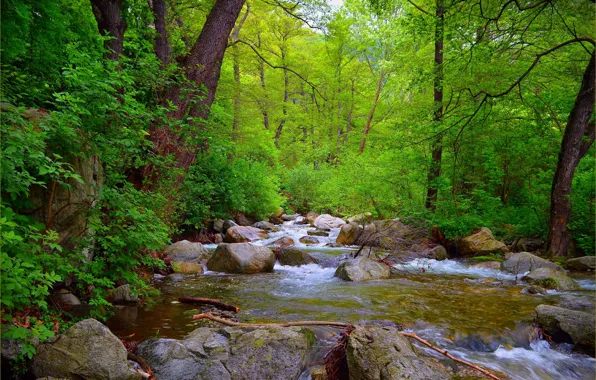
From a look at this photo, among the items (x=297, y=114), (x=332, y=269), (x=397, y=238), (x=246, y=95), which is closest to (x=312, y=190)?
(x=297, y=114)

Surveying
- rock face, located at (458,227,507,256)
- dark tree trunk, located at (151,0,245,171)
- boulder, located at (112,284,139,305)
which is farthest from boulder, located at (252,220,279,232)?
boulder, located at (112,284,139,305)

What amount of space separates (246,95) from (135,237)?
1188 cm

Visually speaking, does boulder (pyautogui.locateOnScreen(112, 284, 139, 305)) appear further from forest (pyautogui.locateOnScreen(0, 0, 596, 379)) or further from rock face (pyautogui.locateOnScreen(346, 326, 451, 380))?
rock face (pyautogui.locateOnScreen(346, 326, 451, 380))

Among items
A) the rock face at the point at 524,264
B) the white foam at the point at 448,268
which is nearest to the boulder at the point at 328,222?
the white foam at the point at 448,268

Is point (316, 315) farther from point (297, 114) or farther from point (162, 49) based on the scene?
point (297, 114)

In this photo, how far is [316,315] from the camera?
508 centimetres

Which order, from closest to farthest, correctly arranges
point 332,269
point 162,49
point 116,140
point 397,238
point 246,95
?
point 116,140, point 162,49, point 332,269, point 397,238, point 246,95

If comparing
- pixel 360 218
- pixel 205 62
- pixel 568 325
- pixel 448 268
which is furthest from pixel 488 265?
pixel 205 62

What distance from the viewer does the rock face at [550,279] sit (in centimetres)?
671

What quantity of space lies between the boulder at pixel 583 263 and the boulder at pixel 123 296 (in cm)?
932

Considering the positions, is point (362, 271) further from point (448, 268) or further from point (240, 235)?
Answer: point (240, 235)

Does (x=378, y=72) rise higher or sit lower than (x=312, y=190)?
higher

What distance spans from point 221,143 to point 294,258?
3.59 metres

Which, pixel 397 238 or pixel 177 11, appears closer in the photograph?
pixel 177 11
